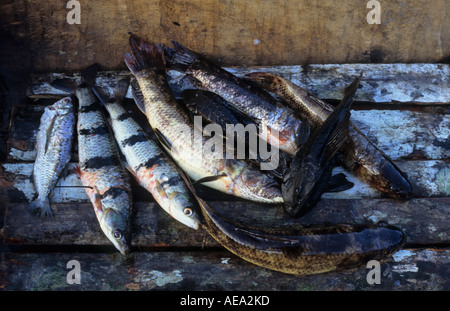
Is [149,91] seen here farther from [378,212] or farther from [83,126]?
[378,212]

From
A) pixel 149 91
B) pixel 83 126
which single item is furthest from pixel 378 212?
pixel 83 126

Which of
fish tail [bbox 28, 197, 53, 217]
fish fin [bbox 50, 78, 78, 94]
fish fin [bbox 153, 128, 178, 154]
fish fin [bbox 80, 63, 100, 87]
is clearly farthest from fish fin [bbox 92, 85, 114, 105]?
fish tail [bbox 28, 197, 53, 217]

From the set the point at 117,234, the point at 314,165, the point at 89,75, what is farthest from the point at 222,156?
the point at 89,75

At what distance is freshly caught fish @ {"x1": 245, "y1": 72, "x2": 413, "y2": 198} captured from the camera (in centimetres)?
323

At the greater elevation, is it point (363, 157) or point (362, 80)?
point (362, 80)

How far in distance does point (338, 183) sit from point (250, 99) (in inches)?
45.8

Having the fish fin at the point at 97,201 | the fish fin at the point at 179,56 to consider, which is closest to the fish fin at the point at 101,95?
the fish fin at the point at 179,56

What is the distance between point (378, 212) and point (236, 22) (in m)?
2.63

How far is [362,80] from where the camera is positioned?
4105 millimetres

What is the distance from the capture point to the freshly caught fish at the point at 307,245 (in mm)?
2789

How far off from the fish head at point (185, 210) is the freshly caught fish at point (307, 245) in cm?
16

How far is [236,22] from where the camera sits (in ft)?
13.9

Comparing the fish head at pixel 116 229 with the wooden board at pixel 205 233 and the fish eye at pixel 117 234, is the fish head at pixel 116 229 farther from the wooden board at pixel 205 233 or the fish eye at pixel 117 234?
the wooden board at pixel 205 233

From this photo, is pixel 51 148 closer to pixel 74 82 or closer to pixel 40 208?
pixel 40 208
